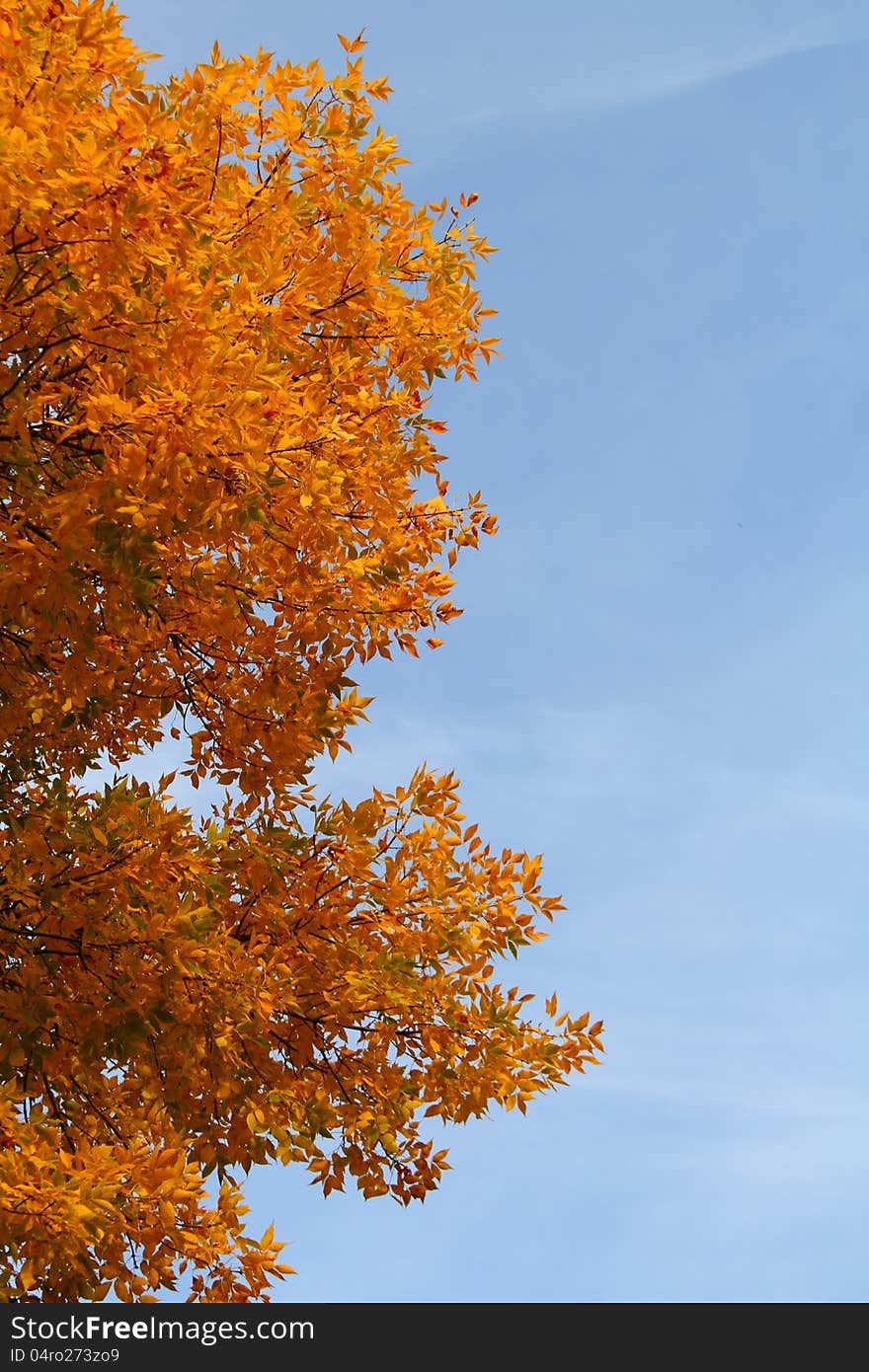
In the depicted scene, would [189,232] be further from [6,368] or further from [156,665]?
[156,665]

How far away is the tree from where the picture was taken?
255 inches

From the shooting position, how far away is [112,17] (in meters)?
6.65

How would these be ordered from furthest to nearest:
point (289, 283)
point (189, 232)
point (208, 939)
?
1. point (289, 283)
2. point (208, 939)
3. point (189, 232)

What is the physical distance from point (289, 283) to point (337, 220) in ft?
1.74

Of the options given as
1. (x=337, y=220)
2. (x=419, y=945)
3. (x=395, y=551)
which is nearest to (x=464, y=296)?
(x=337, y=220)

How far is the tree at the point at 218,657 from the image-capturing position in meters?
6.47

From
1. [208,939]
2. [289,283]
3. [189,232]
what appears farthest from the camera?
[289,283]

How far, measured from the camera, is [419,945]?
8.51 m

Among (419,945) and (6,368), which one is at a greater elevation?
(6,368)

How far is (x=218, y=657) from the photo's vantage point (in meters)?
8.64

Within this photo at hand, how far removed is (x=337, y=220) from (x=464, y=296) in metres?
1.01

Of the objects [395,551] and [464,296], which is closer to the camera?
[395,551]
